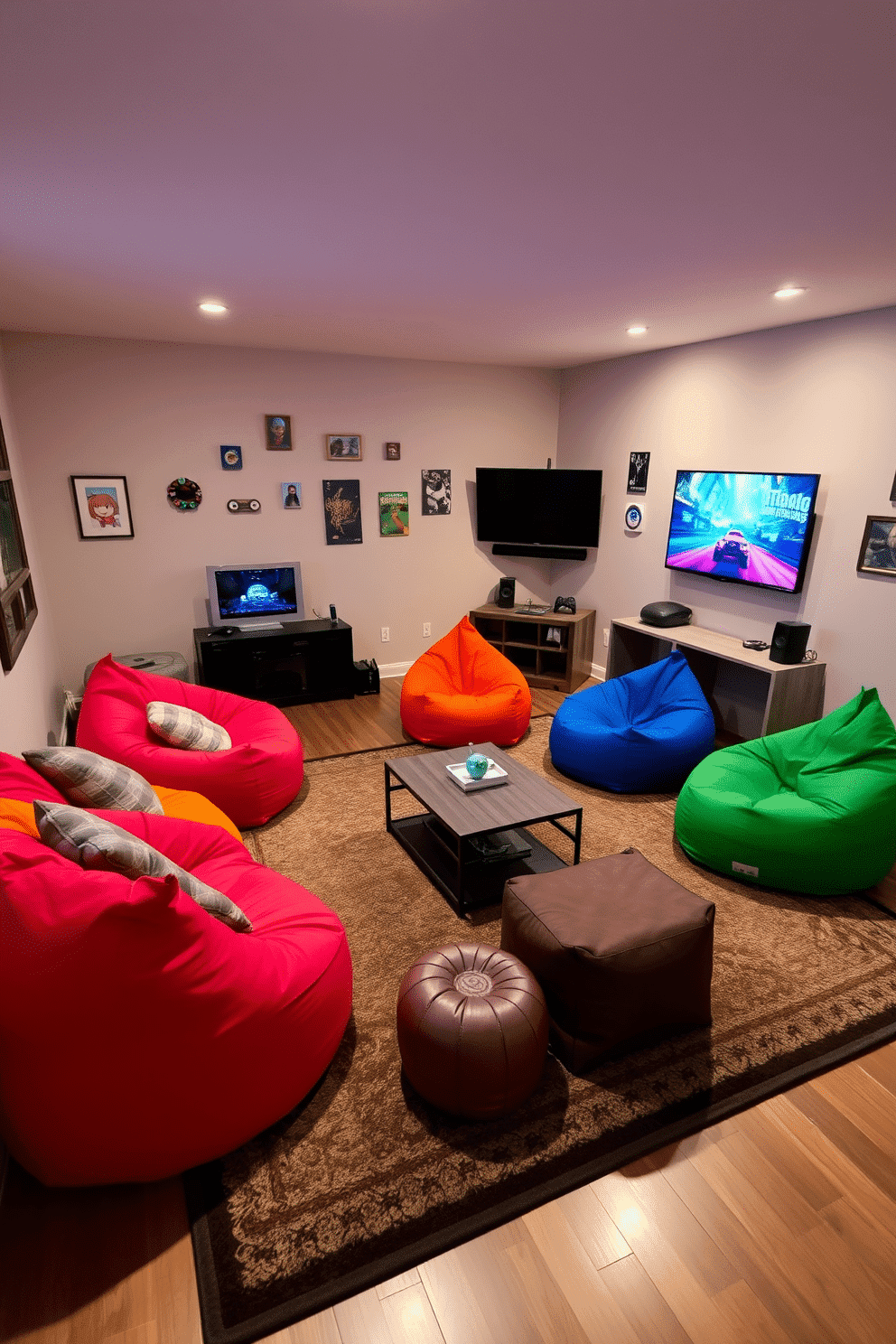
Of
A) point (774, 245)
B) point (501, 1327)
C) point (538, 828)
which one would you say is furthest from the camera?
point (538, 828)

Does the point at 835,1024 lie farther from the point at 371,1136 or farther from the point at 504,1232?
the point at 371,1136

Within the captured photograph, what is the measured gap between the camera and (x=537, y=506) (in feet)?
20.0

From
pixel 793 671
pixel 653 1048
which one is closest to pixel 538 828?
pixel 653 1048

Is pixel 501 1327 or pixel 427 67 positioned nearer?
pixel 427 67

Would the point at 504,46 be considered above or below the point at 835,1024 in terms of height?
above

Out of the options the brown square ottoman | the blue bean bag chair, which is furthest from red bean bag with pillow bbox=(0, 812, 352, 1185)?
the blue bean bag chair

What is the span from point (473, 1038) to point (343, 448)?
4.71 metres

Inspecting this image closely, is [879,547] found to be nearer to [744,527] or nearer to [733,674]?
[744,527]

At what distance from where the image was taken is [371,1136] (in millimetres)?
1980

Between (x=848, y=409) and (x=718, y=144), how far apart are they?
266 cm

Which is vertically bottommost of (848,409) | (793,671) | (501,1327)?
(501,1327)

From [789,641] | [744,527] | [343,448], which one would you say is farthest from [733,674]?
[343,448]

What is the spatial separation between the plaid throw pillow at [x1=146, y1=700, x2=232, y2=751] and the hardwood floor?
1.95 m

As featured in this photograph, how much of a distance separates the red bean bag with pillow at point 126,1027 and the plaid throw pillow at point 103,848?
61mm
